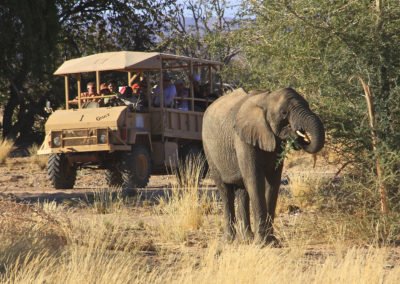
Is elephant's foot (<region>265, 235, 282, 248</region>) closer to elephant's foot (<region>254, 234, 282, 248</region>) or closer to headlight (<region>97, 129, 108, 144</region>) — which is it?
elephant's foot (<region>254, 234, 282, 248</region>)

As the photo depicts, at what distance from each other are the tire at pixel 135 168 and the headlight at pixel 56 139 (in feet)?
4.49

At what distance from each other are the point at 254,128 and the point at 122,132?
32.3 feet

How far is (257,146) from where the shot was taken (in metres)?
11.8

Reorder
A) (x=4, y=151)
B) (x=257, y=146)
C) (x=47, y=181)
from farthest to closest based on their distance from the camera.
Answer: (x=4, y=151), (x=47, y=181), (x=257, y=146)

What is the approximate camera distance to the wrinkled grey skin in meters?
11.4

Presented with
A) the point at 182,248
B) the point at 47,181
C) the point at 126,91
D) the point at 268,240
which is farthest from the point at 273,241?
the point at 47,181

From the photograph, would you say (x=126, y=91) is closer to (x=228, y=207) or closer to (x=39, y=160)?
(x=39, y=160)

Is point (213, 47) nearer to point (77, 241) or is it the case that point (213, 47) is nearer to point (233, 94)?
point (233, 94)

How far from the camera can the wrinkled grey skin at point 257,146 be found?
11.4 m

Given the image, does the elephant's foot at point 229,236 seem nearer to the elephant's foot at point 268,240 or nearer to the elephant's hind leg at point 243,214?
the elephant's hind leg at point 243,214

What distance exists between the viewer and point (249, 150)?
11836 millimetres

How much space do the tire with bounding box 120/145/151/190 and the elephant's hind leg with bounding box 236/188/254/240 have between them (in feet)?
29.0

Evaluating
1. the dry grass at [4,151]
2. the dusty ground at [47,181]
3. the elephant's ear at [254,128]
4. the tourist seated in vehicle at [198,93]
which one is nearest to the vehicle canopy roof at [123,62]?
the tourist seated in vehicle at [198,93]

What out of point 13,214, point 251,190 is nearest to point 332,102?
point 251,190
